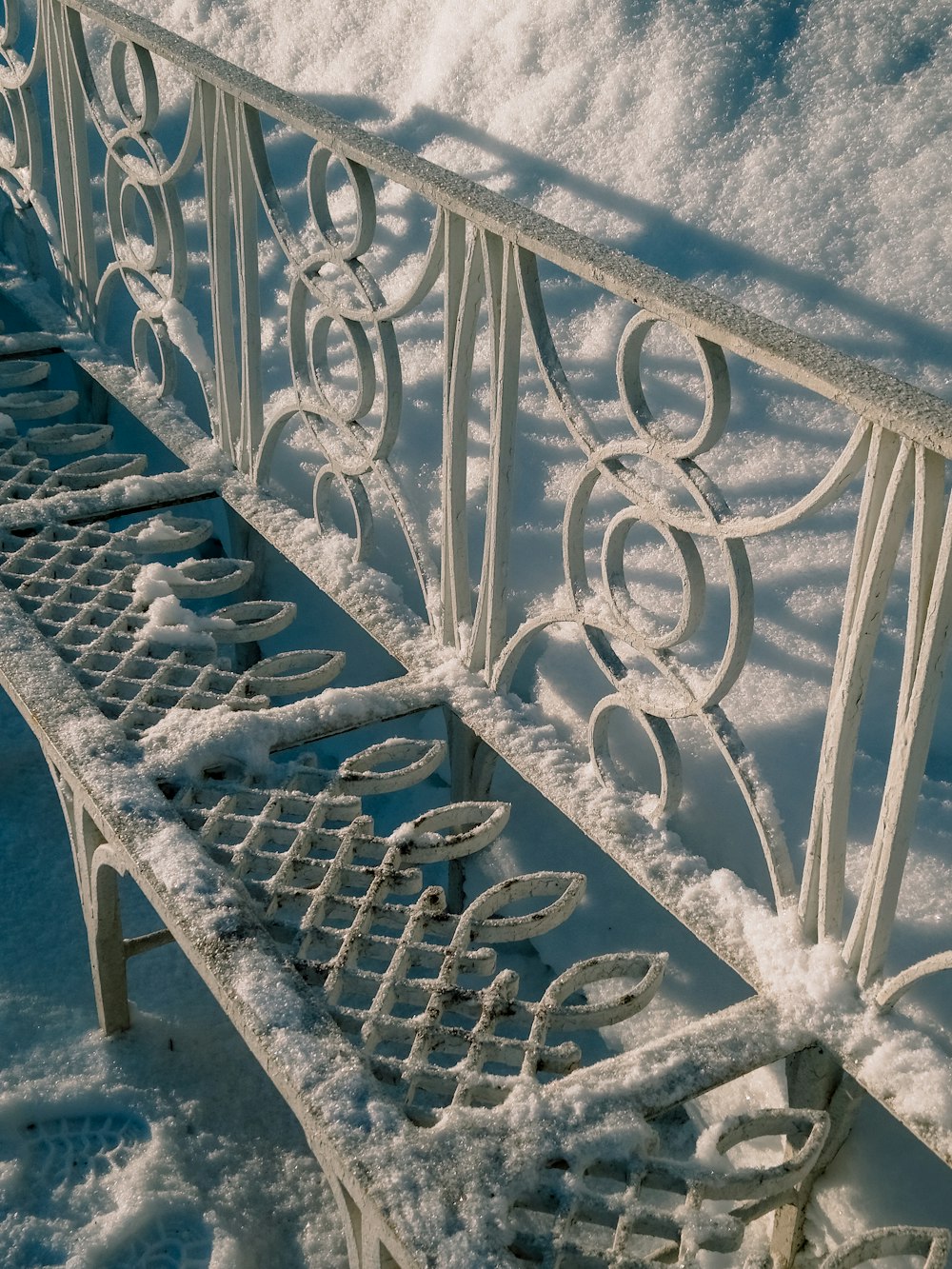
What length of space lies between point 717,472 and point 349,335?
62 cm

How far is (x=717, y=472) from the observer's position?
215cm

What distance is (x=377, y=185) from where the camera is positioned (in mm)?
3041

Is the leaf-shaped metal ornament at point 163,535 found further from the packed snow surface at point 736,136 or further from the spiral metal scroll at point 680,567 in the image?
the packed snow surface at point 736,136

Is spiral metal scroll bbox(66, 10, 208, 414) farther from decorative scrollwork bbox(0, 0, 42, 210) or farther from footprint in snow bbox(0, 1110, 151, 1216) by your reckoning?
footprint in snow bbox(0, 1110, 151, 1216)

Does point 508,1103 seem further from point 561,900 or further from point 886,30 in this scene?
point 886,30

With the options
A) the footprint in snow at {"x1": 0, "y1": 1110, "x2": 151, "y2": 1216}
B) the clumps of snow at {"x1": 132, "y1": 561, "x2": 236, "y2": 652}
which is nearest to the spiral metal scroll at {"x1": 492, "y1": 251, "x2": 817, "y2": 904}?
the clumps of snow at {"x1": 132, "y1": 561, "x2": 236, "y2": 652}

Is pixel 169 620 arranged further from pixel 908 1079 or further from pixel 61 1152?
pixel 908 1079

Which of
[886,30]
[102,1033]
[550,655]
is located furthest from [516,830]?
[886,30]

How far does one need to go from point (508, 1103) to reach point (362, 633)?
1.45 meters

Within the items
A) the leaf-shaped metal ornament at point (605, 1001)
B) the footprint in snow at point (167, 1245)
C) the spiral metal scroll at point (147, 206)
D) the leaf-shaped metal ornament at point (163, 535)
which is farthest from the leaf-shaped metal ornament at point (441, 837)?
the spiral metal scroll at point (147, 206)

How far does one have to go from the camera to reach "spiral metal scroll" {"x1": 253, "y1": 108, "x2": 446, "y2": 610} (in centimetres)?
204

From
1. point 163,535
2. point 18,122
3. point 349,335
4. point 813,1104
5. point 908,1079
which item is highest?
point 18,122

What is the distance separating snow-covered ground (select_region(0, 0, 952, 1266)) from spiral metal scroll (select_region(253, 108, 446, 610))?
9.6 inches

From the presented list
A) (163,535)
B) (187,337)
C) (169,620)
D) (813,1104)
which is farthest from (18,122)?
(813,1104)
